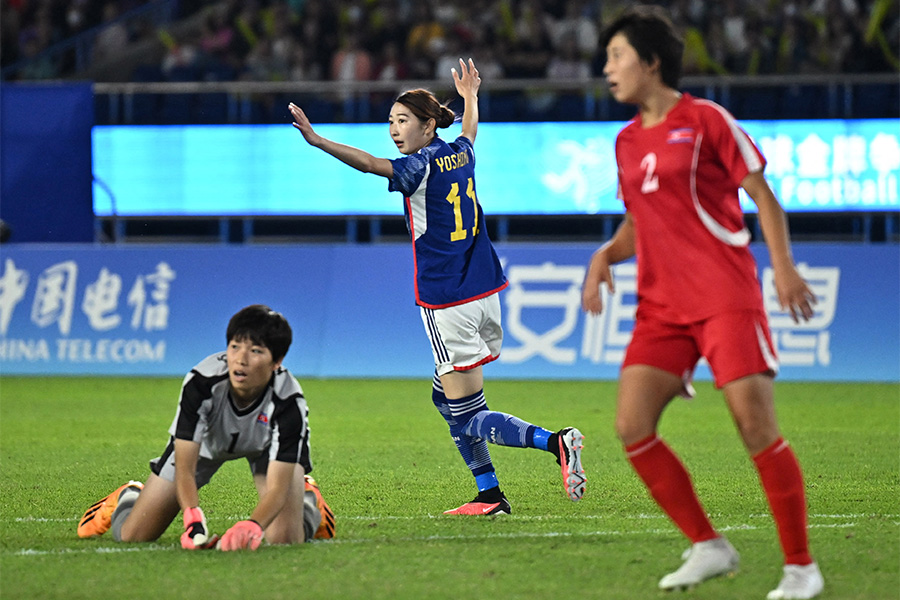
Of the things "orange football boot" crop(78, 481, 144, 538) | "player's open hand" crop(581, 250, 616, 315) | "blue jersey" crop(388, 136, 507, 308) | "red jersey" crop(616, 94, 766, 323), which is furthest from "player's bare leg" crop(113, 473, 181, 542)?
"red jersey" crop(616, 94, 766, 323)

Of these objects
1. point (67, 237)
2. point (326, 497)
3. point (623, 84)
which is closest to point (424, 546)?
point (326, 497)

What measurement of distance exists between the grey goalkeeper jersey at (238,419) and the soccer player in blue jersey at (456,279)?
4.08ft

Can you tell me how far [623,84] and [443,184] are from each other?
1960 millimetres

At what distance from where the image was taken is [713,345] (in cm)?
393

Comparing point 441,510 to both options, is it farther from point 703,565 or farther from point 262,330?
point 703,565

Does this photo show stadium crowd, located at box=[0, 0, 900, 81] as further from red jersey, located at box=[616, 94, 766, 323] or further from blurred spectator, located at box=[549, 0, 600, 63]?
red jersey, located at box=[616, 94, 766, 323]

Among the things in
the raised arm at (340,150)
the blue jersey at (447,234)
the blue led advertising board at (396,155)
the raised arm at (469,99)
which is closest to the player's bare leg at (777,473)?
the raised arm at (340,150)

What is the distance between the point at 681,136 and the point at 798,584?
57.2 inches

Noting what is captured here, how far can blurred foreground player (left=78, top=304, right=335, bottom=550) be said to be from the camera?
15.2 feet

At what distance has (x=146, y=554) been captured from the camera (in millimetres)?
4738

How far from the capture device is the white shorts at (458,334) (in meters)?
5.97

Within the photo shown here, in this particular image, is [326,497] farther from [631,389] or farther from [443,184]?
[631,389]

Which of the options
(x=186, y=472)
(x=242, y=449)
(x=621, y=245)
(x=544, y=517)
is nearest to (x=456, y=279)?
(x=544, y=517)

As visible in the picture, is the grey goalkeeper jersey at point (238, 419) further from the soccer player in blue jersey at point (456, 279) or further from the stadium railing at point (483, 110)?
the stadium railing at point (483, 110)
